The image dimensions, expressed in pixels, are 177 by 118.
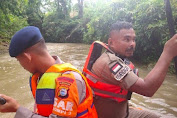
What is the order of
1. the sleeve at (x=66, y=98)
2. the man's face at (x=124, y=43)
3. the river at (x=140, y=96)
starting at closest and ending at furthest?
1. the sleeve at (x=66, y=98)
2. the man's face at (x=124, y=43)
3. the river at (x=140, y=96)

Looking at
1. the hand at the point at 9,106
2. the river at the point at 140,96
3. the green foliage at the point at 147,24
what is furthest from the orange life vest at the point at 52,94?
the green foliage at the point at 147,24

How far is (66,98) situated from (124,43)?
3.00 ft

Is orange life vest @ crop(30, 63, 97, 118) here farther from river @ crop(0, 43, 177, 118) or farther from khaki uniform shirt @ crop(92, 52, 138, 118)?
river @ crop(0, 43, 177, 118)

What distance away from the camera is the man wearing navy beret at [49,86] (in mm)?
1300

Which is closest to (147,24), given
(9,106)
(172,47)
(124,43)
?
(124,43)

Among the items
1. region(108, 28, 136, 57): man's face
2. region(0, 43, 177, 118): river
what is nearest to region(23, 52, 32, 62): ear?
region(108, 28, 136, 57): man's face

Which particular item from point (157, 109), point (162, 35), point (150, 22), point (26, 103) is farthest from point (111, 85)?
point (150, 22)

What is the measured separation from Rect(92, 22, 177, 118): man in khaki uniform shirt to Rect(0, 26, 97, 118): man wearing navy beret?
0.35 m

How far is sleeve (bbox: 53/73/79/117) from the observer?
129cm

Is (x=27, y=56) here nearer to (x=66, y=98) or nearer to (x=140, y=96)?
(x=66, y=98)

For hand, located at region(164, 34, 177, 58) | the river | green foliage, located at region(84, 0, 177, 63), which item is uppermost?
hand, located at region(164, 34, 177, 58)

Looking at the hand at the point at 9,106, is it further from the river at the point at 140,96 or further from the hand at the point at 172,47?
the river at the point at 140,96

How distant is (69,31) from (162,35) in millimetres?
17302

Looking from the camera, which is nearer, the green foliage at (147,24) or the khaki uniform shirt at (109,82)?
the khaki uniform shirt at (109,82)
